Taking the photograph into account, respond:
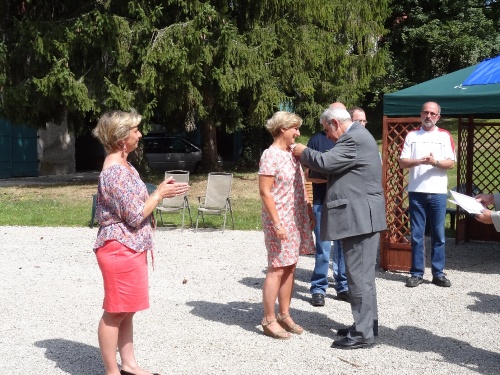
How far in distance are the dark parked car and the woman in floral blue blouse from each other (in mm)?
21089

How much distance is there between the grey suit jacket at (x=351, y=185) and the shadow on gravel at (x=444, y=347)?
3.27 feet

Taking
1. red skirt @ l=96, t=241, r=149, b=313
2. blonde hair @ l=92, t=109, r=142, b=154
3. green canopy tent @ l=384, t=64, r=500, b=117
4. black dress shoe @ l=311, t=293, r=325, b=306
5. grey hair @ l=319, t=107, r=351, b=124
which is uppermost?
green canopy tent @ l=384, t=64, r=500, b=117

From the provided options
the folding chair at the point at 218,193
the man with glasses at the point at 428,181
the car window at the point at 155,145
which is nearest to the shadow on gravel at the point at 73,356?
the man with glasses at the point at 428,181

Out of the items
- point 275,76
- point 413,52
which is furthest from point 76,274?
point 413,52

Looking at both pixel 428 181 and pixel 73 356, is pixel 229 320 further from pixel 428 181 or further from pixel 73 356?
pixel 428 181

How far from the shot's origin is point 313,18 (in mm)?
21016

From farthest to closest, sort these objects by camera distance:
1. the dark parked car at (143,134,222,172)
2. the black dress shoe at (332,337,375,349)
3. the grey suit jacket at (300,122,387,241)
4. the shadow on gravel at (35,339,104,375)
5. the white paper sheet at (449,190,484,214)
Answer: the dark parked car at (143,134,222,172), the black dress shoe at (332,337,375,349), the grey suit jacket at (300,122,387,241), the shadow on gravel at (35,339,104,375), the white paper sheet at (449,190,484,214)

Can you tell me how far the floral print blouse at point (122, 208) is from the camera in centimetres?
483

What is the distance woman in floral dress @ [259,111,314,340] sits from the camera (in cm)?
614

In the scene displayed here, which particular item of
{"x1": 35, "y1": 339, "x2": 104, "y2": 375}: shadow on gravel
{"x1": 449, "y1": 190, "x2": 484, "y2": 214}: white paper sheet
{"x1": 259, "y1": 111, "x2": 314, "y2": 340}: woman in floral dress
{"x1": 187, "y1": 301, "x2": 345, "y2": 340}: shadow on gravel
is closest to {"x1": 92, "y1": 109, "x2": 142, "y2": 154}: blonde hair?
{"x1": 259, "y1": 111, "x2": 314, "y2": 340}: woman in floral dress

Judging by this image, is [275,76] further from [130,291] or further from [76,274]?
[130,291]

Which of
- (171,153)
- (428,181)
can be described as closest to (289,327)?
A: (428,181)

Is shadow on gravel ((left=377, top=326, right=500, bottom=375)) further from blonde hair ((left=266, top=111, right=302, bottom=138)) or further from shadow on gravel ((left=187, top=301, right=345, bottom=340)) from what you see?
blonde hair ((left=266, top=111, right=302, bottom=138))

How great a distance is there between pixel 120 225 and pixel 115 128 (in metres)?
0.59
